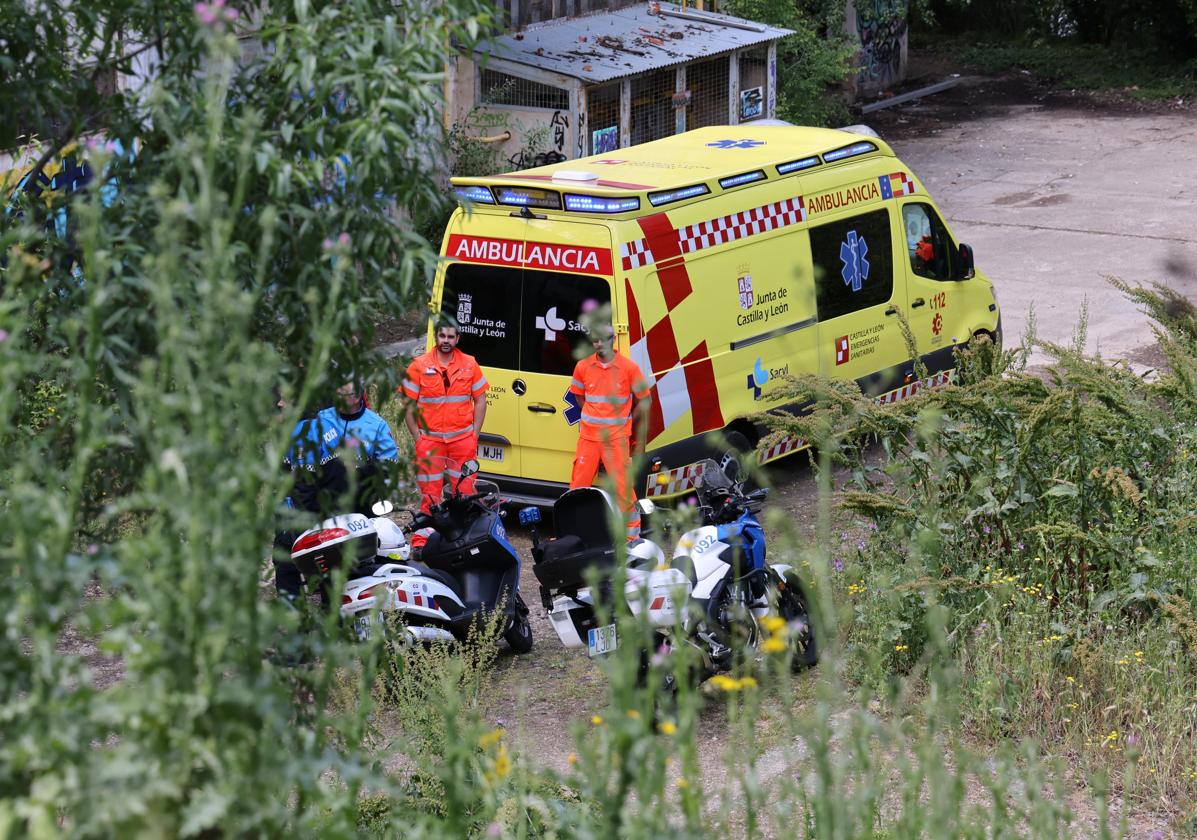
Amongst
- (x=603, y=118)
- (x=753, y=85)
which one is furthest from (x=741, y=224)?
(x=753, y=85)

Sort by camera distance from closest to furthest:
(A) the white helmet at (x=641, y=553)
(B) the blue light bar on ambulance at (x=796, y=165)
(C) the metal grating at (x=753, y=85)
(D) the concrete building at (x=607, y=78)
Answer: (A) the white helmet at (x=641, y=553) → (B) the blue light bar on ambulance at (x=796, y=165) → (D) the concrete building at (x=607, y=78) → (C) the metal grating at (x=753, y=85)

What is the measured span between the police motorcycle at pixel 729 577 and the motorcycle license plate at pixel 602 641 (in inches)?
14.1

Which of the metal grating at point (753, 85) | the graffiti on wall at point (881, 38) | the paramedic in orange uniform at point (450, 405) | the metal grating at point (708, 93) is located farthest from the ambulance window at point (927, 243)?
the graffiti on wall at point (881, 38)

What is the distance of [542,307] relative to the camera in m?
9.45

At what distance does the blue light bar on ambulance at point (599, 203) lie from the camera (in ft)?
30.3

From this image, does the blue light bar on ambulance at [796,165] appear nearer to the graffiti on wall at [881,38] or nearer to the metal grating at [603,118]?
the metal grating at [603,118]

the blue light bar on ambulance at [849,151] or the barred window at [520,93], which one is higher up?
the blue light bar on ambulance at [849,151]

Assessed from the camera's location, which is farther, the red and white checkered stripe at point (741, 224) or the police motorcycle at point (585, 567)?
the red and white checkered stripe at point (741, 224)

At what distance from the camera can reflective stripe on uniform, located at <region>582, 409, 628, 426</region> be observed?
28.9 ft

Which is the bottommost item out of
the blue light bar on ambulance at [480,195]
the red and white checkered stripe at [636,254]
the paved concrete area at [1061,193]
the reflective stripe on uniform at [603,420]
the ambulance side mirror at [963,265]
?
the paved concrete area at [1061,193]

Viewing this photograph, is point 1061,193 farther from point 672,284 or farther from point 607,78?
point 672,284

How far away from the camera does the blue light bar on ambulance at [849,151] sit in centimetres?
1068

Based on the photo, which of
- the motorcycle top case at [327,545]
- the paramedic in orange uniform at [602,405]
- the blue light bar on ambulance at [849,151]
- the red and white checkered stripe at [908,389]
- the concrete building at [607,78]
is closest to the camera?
the motorcycle top case at [327,545]

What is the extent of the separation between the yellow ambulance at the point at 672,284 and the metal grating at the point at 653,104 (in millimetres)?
7067
